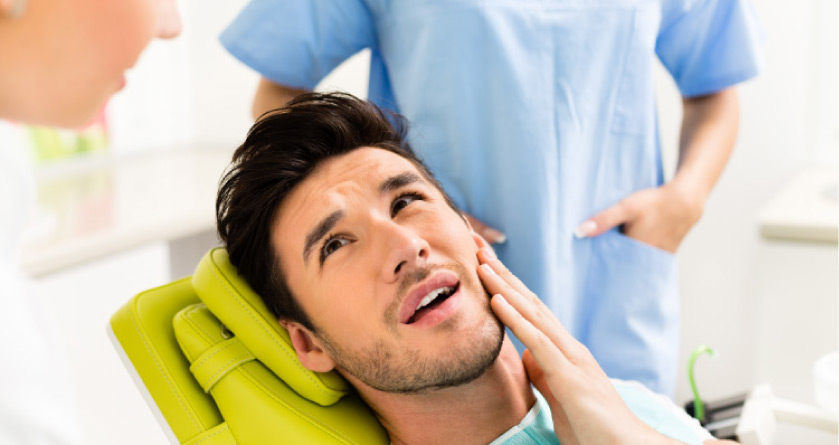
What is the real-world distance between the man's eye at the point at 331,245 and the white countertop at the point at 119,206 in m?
Answer: 0.97

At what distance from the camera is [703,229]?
246 centimetres

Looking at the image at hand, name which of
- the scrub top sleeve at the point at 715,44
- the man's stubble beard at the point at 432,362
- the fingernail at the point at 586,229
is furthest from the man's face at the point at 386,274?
the scrub top sleeve at the point at 715,44

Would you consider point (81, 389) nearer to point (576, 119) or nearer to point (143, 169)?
point (143, 169)

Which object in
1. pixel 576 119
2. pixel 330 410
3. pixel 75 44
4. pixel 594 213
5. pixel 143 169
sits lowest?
pixel 143 169

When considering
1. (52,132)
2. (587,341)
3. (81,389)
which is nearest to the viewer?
(587,341)

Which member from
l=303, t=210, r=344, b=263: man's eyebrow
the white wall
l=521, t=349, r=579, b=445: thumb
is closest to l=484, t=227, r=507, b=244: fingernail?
l=521, t=349, r=579, b=445: thumb

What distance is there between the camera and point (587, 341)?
1.52 m

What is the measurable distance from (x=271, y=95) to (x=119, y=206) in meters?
1.06

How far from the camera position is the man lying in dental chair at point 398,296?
112 cm

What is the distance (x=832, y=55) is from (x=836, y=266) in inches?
33.2

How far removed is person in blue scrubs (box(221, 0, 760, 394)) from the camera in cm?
137

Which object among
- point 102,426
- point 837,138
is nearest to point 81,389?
point 102,426

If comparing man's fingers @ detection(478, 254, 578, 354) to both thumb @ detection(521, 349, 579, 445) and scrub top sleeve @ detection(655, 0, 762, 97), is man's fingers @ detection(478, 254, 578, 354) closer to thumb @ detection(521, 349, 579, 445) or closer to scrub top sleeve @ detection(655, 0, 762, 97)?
thumb @ detection(521, 349, 579, 445)

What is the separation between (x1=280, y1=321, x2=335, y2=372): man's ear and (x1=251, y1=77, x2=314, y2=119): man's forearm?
47 centimetres
